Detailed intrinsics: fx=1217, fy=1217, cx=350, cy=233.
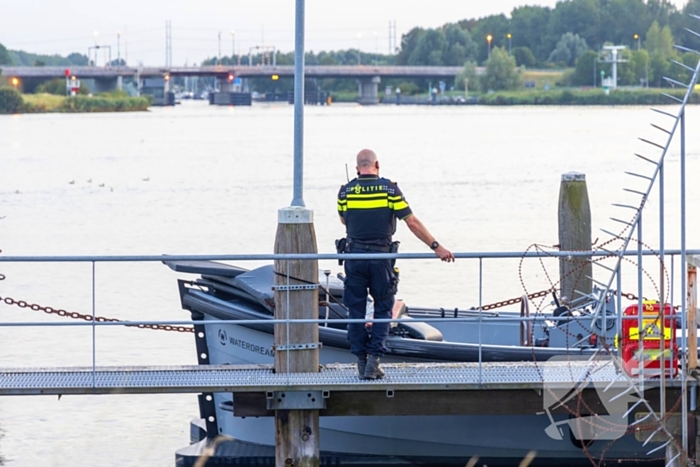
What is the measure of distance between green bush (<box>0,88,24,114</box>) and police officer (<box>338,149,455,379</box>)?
126m

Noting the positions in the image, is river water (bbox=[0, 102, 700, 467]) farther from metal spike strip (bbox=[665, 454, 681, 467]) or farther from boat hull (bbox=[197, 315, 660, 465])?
metal spike strip (bbox=[665, 454, 681, 467])

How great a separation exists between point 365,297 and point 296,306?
0.54 meters

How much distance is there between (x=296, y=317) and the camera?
9422mm

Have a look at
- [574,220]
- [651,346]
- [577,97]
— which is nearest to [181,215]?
[574,220]

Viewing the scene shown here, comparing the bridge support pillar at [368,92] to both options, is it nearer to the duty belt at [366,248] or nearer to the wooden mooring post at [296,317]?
the wooden mooring post at [296,317]

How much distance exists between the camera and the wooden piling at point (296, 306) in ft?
30.8

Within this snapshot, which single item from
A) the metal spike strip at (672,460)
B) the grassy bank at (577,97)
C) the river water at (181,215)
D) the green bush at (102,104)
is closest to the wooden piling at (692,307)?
the metal spike strip at (672,460)

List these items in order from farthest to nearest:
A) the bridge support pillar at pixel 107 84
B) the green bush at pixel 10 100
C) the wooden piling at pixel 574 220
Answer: the bridge support pillar at pixel 107 84 < the green bush at pixel 10 100 < the wooden piling at pixel 574 220

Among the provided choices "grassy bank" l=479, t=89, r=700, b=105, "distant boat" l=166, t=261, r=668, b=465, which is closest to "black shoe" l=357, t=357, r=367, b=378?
"distant boat" l=166, t=261, r=668, b=465

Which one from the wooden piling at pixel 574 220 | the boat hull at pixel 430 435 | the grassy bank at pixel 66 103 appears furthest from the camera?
the grassy bank at pixel 66 103

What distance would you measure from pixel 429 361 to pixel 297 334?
158 cm

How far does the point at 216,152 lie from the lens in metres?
74.6

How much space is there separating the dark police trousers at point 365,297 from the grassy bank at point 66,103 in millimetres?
126166

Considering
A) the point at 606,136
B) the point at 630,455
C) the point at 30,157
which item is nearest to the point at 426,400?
the point at 630,455
